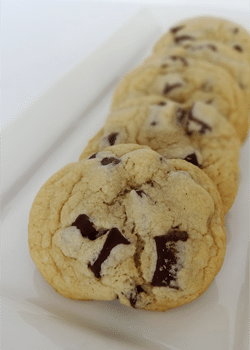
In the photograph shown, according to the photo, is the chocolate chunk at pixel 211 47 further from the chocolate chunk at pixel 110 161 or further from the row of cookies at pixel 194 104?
the chocolate chunk at pixel 110 161

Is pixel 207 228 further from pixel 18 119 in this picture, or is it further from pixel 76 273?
pixel 18 119

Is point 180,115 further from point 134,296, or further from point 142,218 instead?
point 134,296

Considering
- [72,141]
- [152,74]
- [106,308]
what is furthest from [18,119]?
[106,308]

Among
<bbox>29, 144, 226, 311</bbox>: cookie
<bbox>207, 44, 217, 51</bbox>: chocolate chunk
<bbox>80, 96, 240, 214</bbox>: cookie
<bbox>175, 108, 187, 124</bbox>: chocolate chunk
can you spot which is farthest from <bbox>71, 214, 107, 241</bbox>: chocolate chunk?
<bbox>207, 44, 217, 51</bbox>: chocolate chunk

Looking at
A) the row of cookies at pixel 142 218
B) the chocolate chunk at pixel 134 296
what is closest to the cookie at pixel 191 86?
the row of cookies at pixel 142 218

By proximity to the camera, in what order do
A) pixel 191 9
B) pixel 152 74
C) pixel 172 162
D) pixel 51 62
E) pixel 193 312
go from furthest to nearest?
pixel 191 9, pixel 51 62, pixel 152 74, pixel 172 162, pixel 193 312

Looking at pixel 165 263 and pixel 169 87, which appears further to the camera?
pixel 169 87

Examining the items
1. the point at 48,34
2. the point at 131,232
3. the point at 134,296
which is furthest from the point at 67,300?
the point at 48,34
